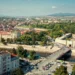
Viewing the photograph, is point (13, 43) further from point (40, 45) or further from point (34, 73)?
point (34, 73)

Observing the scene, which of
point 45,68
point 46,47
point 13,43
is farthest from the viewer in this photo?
point 13,43

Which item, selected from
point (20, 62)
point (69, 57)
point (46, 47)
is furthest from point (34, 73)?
point (46, 47)

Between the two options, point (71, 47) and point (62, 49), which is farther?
point (71, 47)

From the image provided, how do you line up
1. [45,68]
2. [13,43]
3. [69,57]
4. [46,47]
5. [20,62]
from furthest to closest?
1. [13,43]
2. [46,47]
3. [69,57]
4. [20,62]
5. [45,68]

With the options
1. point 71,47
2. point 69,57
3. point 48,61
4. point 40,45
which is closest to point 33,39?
point 40,45

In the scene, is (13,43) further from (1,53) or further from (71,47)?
(1,53)

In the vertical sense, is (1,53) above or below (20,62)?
above
